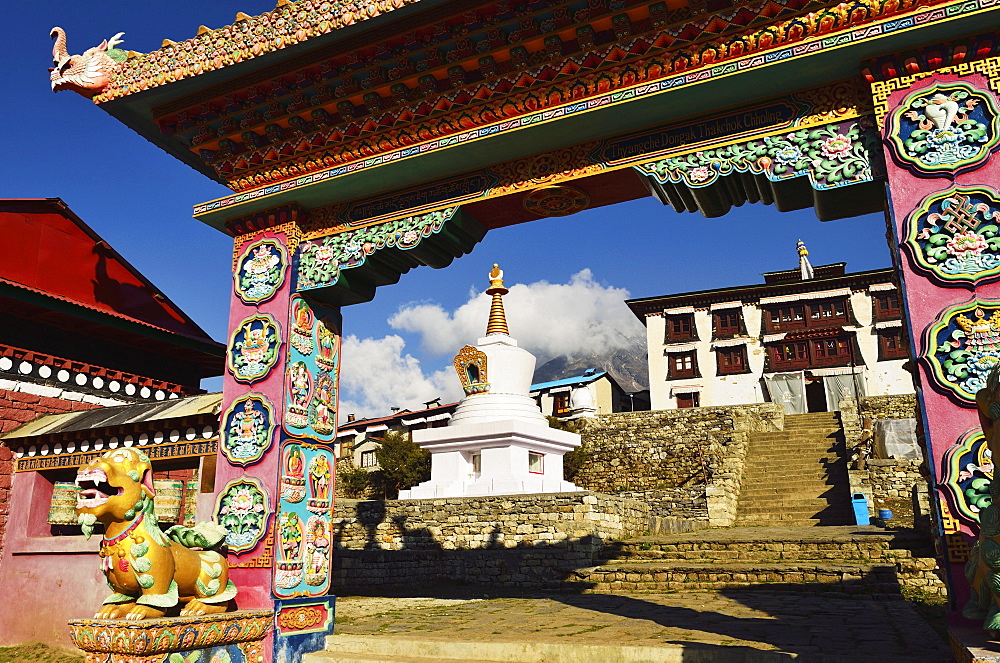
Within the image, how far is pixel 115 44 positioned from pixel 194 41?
104cm

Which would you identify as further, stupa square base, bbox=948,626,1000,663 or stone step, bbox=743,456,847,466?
stone step, bbox=743,456,847,466

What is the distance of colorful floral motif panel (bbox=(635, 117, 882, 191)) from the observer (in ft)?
18.3

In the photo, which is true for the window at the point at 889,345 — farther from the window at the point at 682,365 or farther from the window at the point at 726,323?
the window at the point at 682,365

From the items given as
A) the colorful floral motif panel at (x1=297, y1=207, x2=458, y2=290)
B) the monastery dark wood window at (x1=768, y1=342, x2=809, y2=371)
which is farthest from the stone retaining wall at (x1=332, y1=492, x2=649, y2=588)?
the monastery dark wood window at (x1=768, y1=342, x2=809, y2=371)

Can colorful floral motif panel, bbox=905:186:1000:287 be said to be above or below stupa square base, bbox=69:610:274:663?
above

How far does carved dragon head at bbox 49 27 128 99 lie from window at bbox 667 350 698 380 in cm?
3699

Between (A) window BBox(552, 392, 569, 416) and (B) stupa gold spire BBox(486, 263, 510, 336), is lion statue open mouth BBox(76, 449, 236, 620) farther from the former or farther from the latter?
(A) window BBox(552, 392, 569, 416)

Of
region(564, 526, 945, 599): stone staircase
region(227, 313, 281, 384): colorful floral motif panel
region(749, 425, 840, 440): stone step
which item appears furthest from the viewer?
region(749, 425, 840, 440): stone step

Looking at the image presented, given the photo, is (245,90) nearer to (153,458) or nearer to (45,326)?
(153,458)

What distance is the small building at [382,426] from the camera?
38.8 meters

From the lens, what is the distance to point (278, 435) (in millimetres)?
6902

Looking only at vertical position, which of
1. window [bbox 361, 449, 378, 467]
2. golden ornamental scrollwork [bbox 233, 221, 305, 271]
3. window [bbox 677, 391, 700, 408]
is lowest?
window [bbox 361, 449, 378, 467]

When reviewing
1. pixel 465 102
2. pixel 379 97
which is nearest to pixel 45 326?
pixel 379 97

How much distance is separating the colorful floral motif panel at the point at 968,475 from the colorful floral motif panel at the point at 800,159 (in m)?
2.07
